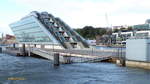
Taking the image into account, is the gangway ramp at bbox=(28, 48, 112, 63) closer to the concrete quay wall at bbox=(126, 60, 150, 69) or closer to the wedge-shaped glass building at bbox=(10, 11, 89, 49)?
the concrete quay wall at bbox=(126, 60, 150, 69)

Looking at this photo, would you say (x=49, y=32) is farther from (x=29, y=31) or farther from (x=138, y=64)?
(x=138, y=64)

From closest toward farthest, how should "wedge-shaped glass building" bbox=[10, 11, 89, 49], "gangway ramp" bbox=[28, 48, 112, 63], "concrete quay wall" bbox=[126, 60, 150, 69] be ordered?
"concrete quay wall" bbox=[126, 60, 150, 69], "gangway ramp" bbox=[28, 48, 112, 63], "wedge-shaped glass building" bbox=[10, 11, 89, 49]

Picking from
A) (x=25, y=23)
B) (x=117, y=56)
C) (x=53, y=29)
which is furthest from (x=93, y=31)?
(x=117, y=56)

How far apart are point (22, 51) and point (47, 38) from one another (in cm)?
1748

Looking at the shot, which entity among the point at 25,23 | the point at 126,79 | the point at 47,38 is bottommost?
the point at 126,79

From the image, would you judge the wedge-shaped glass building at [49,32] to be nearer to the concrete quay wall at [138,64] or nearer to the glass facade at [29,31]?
the glass facade at [29,31]

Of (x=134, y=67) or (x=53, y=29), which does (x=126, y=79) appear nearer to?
(x=134, y=67)

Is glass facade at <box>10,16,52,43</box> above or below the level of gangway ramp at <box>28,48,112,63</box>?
above

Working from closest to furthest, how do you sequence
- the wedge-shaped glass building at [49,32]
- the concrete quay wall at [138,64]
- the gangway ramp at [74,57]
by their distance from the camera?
1. the concrete quay wall at [138,64]
2. the gangway ramp at [74,57]
3. the wedge-shaped glass building at [49,32]

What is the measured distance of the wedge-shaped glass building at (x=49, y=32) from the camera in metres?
84.2

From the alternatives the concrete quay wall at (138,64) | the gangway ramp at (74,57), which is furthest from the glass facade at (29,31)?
the concrete quay wall at (138,64)

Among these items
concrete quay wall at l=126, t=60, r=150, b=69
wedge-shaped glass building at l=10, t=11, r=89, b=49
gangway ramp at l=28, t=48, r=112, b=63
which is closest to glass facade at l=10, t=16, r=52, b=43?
wedge-shaped glass building at l=10, t=11, r=89, b=49

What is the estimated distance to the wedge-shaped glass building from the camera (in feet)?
276

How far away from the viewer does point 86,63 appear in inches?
1884
